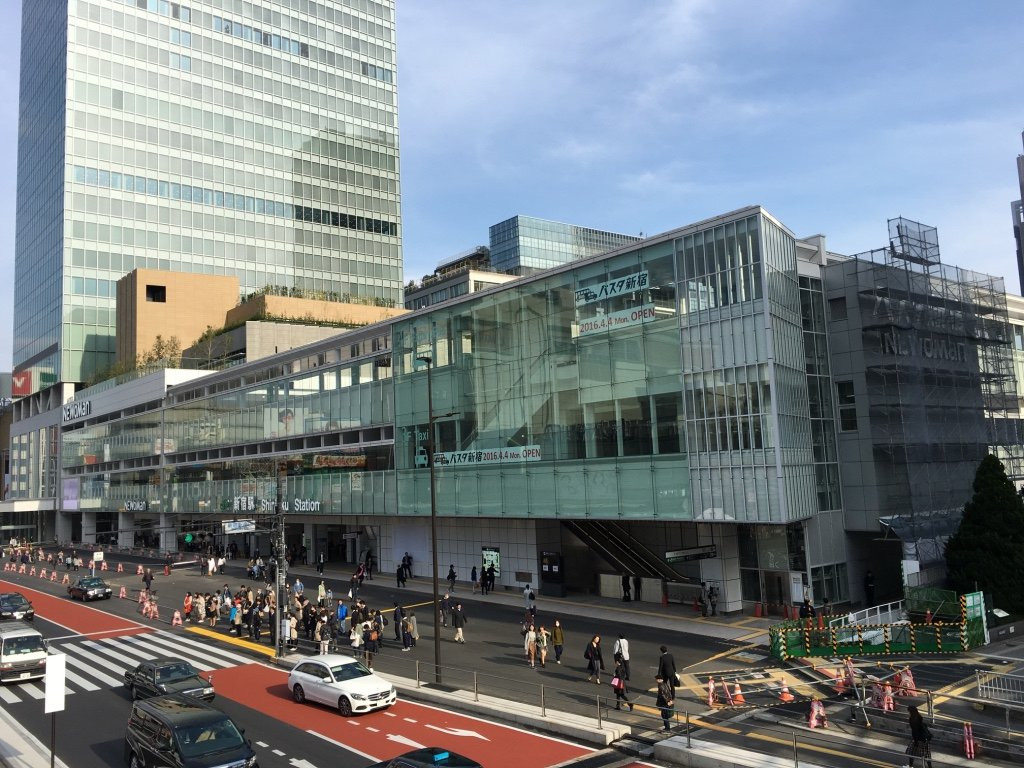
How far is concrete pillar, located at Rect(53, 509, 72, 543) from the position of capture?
359 ft

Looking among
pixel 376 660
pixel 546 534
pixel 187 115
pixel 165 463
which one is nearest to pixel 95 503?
pixel 165 463

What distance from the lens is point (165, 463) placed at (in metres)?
82.6

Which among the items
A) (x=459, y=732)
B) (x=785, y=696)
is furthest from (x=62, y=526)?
(x=785, y=696)

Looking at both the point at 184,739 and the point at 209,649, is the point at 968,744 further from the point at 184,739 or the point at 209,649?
the point at 209,649

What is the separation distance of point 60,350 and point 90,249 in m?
14.9

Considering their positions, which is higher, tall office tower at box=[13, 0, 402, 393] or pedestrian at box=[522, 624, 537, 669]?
tall office tower at box=[13, 0, 402, 393]

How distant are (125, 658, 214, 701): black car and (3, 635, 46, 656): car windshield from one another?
18.0 feet

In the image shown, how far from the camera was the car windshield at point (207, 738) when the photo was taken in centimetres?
1630

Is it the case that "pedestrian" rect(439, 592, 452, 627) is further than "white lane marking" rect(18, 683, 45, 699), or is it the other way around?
"pedestrian" rect(439, 592, 452, 627)

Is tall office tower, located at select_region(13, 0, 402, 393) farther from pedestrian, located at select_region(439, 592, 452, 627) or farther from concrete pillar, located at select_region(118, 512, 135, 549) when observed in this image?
pedestrian, located at select_region(439, 592, 452, 627)

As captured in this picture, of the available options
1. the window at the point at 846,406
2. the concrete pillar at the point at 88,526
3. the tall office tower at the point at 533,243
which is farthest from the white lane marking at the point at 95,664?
the tall office tower at the point at 533,243

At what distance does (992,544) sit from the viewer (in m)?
33.4

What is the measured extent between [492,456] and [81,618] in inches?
965

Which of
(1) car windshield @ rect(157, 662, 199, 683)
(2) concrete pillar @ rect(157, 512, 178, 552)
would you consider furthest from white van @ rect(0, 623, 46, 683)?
(2) concrete pillar @ rect(157, 512, 178, 552)
